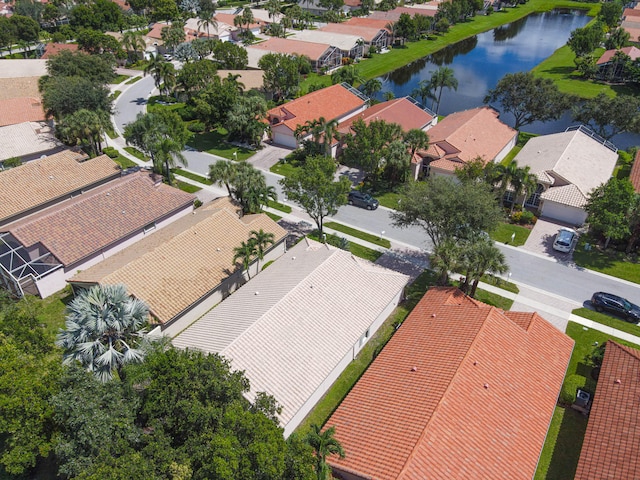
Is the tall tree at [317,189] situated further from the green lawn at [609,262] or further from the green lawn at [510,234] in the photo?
the green lawn at [609,262]

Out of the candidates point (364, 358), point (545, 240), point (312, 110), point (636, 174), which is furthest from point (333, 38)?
point (364, 358)

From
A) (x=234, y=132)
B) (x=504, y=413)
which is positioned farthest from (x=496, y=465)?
(x=234, y=132)

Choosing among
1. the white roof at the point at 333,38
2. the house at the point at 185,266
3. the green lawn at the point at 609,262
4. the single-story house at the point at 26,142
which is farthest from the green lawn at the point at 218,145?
the white roof at the point at 333,38

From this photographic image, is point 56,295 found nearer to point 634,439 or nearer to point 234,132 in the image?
point 234,132

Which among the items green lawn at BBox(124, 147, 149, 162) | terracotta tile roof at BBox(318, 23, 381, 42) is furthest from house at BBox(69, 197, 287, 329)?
terracotta tile roof at BBox(318, 23, 381, 42)

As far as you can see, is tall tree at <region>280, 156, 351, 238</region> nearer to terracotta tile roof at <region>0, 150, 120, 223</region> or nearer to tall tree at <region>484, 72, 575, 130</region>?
terracotta tile roof at <region>0, 150, 120, 223</region>

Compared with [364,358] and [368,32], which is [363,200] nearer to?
[364,358]
